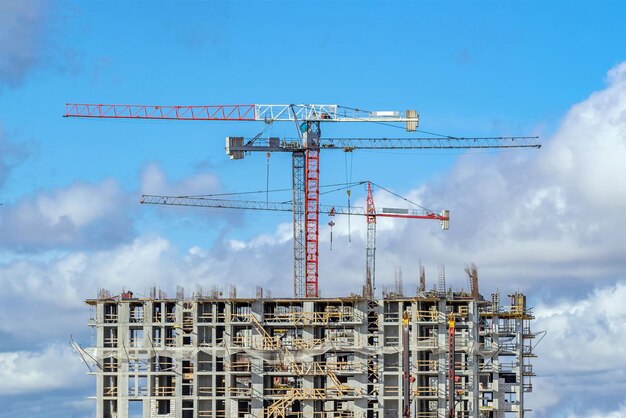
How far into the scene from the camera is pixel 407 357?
191250mm

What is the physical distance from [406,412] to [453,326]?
36.5 ft

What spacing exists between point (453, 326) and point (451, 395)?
774 cm

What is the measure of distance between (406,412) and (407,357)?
8.38 m

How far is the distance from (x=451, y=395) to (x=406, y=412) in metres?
5.50

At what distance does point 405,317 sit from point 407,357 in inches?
227

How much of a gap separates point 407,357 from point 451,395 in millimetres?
7975

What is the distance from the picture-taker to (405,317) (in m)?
195

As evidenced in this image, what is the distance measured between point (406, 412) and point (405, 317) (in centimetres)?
1083

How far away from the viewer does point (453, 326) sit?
195 m

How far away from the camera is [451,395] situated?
195m
